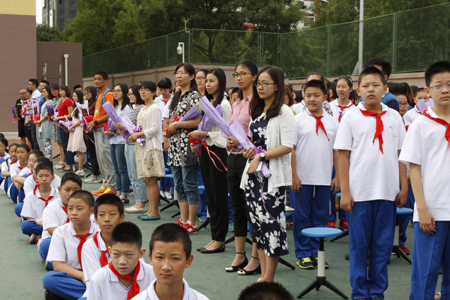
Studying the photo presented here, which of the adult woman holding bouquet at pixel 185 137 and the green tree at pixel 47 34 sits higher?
the green tree at pixel 47 34

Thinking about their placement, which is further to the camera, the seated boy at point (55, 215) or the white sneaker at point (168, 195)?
the white sneaker at point (168, 195)

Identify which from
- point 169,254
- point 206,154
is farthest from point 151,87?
point 169,254

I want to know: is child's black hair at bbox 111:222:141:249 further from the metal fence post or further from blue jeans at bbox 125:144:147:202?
the metal fence post

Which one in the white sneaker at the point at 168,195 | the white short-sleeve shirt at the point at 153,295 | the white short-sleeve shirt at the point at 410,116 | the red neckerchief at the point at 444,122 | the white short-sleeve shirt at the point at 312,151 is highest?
the white short-sleeve shirt at the point at 410,116

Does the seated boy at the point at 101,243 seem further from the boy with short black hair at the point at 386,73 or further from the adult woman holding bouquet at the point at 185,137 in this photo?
the boy with short black hair at the point at 386,73

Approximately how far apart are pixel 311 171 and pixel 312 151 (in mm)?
189

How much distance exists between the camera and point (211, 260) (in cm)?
484

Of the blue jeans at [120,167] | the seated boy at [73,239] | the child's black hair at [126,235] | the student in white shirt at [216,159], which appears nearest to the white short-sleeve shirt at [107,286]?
the child's black hair at [126,235]

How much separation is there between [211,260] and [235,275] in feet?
1.66

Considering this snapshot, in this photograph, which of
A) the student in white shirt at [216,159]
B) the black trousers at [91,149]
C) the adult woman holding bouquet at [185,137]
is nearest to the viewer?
the student in white shirt at [216,159]

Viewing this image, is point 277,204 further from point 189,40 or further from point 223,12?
point 223,12

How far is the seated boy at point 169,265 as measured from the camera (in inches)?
91.0

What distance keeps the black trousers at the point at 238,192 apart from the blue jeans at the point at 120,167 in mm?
3465

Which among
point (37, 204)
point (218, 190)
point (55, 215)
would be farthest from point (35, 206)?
point (218, 190)
